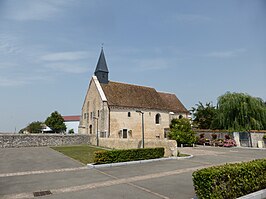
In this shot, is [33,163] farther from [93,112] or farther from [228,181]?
[93,112]

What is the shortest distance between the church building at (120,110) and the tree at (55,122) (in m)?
25.7

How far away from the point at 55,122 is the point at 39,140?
32.1 meters

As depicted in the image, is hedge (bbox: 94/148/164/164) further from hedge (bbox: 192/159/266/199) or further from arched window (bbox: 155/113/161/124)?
arched window (bbox: 155/113/161/124)

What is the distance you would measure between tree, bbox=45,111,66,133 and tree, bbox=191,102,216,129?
39.2 m

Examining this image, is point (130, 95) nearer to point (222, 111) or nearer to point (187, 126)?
point (187, 126)

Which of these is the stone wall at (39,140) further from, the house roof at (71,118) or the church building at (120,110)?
the house roof at (71,118)

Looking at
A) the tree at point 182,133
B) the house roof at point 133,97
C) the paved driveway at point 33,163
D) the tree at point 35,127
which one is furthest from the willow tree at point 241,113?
the tree at point 35,127

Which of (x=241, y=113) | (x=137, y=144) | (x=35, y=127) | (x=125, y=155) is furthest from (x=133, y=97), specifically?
(x=35, y=127)

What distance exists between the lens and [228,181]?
5.43 metres

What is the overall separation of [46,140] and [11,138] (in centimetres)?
449

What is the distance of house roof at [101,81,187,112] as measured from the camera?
32188 mm

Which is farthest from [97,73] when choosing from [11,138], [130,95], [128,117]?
[11,138]

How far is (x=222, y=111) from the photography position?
98.6 feet

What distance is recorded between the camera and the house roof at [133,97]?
32188mm
